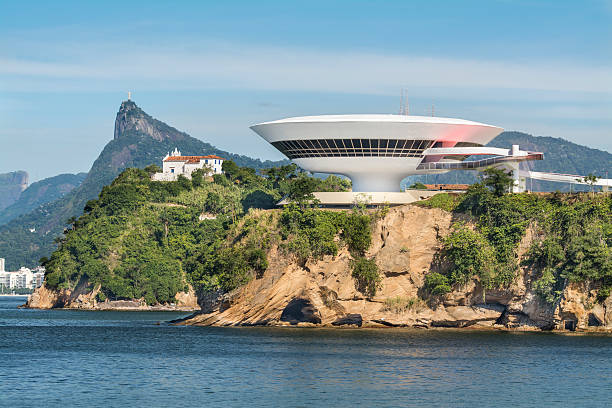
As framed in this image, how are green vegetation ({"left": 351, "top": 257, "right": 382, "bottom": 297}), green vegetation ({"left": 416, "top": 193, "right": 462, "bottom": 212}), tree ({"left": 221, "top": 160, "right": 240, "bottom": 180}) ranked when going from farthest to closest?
1. tree ({"left": 221, "top": 160, "right": 240, "bottom": 180})
2. green vegetation ({"left": 416, "top": 193, "right": 462, "bottom": 212})
3. green vegetation ({"left": 351, "top": 257, "right": 382, "bottom": 297})

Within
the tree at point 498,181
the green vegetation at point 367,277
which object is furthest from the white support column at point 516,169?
the green vegetation at point 367,277

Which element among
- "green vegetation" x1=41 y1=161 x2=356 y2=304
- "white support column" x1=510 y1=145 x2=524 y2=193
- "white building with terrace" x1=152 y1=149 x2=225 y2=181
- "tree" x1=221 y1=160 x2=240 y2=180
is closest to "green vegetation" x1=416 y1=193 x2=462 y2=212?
"white support column" x1=510 y1=145 x2=524 y2=193

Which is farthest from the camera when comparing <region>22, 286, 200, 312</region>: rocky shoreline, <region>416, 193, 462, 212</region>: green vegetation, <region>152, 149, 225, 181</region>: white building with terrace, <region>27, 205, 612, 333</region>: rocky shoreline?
<region>152, 149, 225, 181</region>: white building with terrace

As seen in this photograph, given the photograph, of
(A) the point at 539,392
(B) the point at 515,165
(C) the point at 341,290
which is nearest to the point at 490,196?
(B) the point at 515,165

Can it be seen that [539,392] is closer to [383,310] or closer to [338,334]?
[338,334]

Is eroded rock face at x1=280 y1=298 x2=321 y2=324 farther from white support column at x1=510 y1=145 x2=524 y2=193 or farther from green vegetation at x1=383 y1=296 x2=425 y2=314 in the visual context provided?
white support column at x1=510 y1=145 x2=524 y2=193

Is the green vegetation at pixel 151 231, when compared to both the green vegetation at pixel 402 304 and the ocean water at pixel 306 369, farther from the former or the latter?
the ocean water at pixel 306 369

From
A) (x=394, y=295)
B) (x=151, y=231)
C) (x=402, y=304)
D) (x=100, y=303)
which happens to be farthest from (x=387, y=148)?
(x=100, y=303)

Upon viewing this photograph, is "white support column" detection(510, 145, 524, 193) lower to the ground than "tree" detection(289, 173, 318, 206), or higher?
higher
